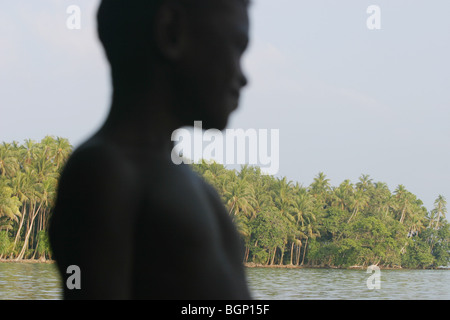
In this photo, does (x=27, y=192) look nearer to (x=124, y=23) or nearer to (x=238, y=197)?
(x=238, y=197)

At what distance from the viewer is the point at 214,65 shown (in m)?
1.31

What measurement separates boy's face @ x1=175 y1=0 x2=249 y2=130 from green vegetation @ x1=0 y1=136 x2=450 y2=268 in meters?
50.6

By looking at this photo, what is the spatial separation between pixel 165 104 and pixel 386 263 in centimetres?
7648

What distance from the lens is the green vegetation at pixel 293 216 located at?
5297 centimetres

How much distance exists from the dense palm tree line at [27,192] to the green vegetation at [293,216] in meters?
0.08

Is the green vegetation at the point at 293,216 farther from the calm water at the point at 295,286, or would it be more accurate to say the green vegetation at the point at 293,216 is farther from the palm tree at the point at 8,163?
the calm water at the point at 295,286

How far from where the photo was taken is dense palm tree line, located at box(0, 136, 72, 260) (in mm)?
51000

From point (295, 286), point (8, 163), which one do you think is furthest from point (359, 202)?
point (8, 163)

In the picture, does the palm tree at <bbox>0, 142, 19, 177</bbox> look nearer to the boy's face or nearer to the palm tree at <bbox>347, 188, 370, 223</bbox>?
the palm tree at <bbox>347, 188, 370, 223</bbox>

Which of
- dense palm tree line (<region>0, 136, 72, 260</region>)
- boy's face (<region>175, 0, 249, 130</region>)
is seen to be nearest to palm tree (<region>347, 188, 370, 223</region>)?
dense palm tree line (<region>0, 136, 72, 260</region>)

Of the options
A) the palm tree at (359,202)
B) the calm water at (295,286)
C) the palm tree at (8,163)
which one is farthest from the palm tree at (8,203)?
the palm tree at (359,202)
